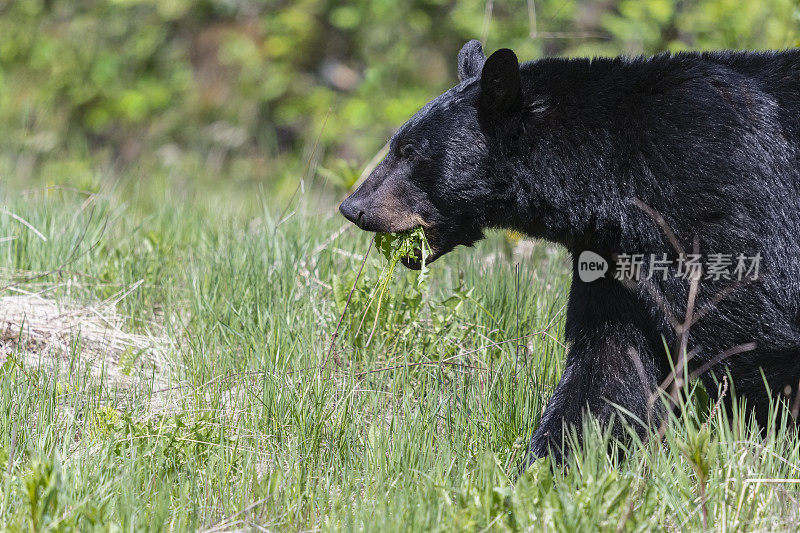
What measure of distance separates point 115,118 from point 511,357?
28.3 ft

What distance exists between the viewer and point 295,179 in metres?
8.61

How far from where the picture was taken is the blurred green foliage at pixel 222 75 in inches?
373

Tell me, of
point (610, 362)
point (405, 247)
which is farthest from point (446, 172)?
point (610, 362)

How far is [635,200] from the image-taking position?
2680mm

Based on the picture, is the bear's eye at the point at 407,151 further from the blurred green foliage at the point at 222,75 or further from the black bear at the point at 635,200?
the blurred green foliage at the point at 222,75

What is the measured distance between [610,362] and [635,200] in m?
0.54

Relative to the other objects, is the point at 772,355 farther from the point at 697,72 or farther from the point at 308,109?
the point at 308,109

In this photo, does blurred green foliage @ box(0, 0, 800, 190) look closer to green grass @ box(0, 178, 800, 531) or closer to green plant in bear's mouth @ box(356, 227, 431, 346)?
green grass @ box(0, 178, 800, 531)

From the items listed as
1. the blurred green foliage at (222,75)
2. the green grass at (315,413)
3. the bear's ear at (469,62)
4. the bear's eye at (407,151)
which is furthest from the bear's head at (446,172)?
the blurred green foliage at (222,75)

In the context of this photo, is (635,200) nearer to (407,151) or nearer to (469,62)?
(407,151)

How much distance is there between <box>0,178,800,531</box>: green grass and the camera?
2.13 metres

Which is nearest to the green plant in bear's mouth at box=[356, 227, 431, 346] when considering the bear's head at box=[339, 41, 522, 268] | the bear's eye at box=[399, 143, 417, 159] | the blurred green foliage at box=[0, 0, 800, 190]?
the bear's head at box=[339, 41, 522, 268]

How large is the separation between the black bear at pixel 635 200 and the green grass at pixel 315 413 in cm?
21

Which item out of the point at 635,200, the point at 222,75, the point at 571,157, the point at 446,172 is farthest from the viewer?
the point at 222,75
